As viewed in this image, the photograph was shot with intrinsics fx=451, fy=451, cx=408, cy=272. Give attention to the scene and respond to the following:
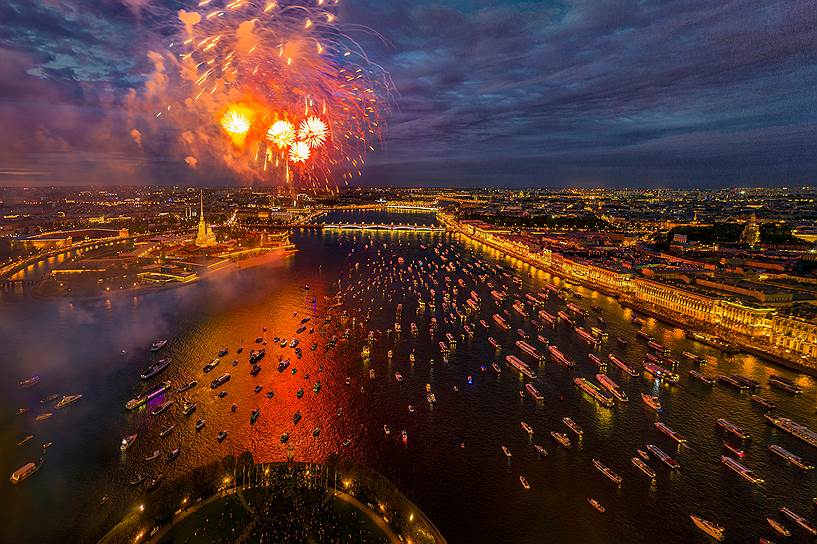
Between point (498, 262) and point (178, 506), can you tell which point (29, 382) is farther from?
point (498, 262)

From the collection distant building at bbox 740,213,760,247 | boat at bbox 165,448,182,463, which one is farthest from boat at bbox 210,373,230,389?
distant building at bbox 740,213,760,247

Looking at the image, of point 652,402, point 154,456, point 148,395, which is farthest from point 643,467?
point 148,395

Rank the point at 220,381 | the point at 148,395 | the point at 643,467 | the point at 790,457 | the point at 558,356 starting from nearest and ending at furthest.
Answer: the point at 643,467 → the point at 790,457 → the point at 148,395 → the point at 220,381 → the point at 558,356

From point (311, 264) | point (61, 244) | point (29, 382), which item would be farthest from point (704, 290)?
point (61, 244)

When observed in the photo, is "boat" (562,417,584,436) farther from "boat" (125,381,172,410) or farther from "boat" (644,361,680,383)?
"boat" (125,381,172,410)

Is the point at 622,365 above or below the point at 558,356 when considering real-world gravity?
above

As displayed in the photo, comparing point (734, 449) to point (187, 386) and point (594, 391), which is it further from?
point (187, 386)
